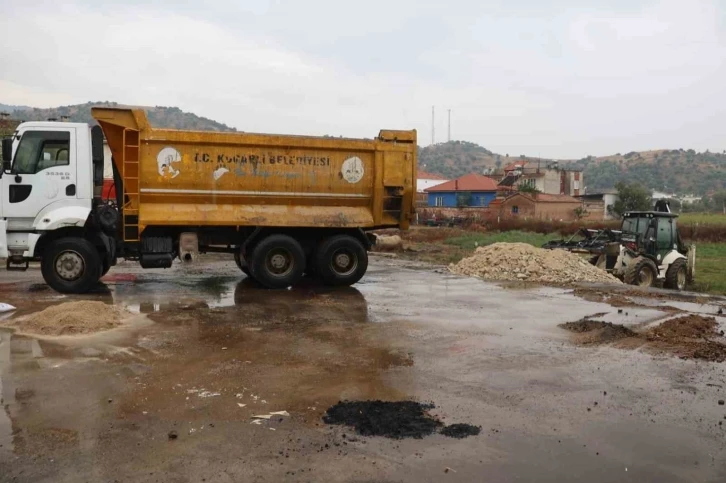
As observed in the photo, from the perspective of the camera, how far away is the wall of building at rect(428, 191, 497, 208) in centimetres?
6462

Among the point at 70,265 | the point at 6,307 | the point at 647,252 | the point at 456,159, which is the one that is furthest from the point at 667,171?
the point at 6,307

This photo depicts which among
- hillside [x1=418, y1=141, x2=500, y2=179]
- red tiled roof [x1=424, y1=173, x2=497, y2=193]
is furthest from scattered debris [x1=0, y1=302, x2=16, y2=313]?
hillside [x1=418, y1=141, x2=500, y2=179]

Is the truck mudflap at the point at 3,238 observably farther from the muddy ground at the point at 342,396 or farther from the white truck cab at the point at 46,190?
the muddy ground at the point at 342,396

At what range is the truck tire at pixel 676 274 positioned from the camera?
52.6 ft

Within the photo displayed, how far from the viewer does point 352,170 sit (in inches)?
502

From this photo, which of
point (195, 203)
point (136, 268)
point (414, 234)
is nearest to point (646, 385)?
point (195, 203)

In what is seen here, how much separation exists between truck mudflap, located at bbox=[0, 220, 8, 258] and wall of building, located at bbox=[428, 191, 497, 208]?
54.5 metres

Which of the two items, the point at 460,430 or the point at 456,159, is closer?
the point at 460,430

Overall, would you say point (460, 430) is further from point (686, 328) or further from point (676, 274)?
point (676, 274)

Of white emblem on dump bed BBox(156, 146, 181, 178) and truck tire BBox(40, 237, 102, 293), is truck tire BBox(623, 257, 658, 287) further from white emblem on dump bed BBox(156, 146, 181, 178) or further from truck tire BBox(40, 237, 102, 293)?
truck tire BBox(40, 237, 102, 293)

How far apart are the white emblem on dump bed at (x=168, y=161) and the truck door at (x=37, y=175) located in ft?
4.78

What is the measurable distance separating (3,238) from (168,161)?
3076 millimetres

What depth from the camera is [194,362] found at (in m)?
6.74

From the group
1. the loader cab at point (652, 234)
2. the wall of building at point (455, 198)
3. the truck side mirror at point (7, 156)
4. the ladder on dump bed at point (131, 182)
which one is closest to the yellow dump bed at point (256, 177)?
the ladder on dump bed at point (131, 182)
